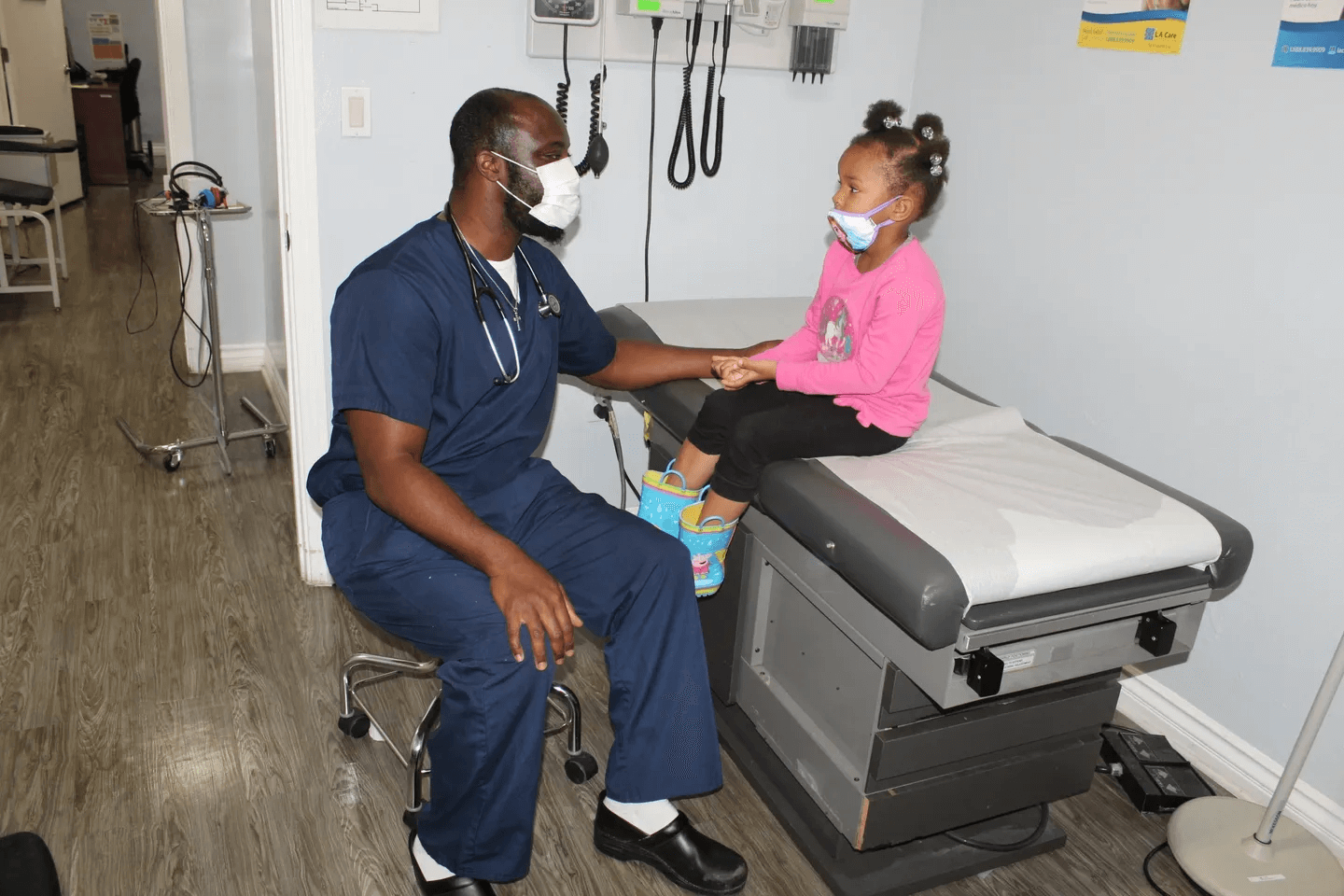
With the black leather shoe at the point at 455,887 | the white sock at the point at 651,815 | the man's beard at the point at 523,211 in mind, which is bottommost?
the black leather shoe at the point at 455,887

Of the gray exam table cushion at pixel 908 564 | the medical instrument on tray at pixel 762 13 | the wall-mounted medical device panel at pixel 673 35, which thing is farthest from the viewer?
the medical instrument on tray at pixel 762 13

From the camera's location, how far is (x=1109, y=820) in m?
1.96

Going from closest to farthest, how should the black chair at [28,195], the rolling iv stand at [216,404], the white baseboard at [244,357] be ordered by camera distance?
the rolling iv stand at [216,404] < the white baseboard at [244,357] < the black chair at [28,195]

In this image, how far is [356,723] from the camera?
202cm

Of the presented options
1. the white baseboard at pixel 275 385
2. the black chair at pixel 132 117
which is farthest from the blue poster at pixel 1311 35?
the black chair at pixel 132 117

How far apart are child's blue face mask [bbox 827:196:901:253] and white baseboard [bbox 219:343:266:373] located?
9.65 ft

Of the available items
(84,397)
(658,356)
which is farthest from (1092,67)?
(84,397)

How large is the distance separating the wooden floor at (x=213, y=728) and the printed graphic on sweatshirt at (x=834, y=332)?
0.79 meters

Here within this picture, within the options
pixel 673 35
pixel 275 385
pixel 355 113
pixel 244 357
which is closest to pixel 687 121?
pixel 673 35

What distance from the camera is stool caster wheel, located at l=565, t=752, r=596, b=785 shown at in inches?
77.0

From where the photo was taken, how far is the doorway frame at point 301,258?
2143mm

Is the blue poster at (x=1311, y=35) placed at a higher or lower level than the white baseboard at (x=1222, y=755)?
higher

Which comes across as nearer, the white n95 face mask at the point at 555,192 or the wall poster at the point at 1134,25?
the white n95 face mask at the point at 555,192

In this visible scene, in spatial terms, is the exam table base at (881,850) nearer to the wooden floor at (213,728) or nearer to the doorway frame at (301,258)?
the wooden floor at (213,728)
